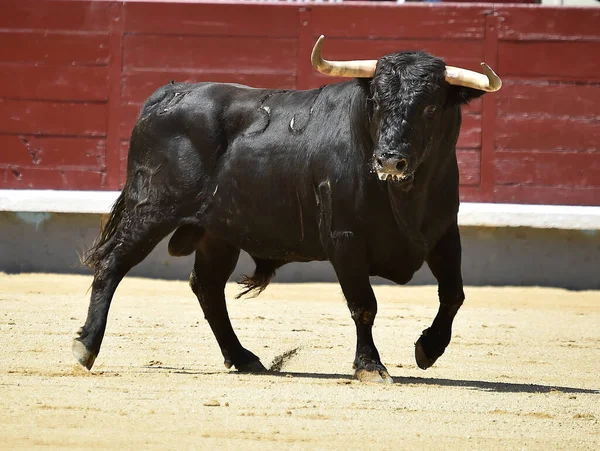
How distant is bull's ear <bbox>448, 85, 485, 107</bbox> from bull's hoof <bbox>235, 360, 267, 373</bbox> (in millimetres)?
1483

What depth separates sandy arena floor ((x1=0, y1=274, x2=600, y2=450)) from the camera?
4.19 metres

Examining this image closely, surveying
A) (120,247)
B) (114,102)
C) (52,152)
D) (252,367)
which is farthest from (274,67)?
(252,367)

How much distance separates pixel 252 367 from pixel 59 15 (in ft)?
17.1

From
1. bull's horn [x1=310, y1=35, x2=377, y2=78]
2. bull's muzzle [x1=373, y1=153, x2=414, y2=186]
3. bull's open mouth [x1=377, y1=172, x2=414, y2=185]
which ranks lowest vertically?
bull's open mouth [x1=377, y1=172, x2=414, y2=185]

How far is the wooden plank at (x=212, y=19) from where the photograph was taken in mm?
10320

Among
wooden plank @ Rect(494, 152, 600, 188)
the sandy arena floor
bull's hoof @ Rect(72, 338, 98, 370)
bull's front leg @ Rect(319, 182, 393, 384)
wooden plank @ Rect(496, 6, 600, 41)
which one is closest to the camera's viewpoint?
the sandy arena floor

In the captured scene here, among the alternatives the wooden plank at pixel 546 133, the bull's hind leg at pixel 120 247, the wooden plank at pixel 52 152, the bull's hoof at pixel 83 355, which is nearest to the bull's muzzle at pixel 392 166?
the bull's hind leg at pixel 120 247

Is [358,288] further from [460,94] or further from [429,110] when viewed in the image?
[460,94]

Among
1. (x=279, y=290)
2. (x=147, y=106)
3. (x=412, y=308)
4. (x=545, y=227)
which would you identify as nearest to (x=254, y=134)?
(x=147, y=106)

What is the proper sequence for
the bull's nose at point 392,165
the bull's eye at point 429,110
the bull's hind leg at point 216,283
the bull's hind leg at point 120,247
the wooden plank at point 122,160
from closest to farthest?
the bull's nose at point 392,165 → the bull's eye at point 429,110 → the bull's hind leg at point 120,247 → the bull's hind leg at point 216,283 → the wooden plank at point 122,160

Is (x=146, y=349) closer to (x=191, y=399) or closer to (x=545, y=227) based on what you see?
(x=191, y=399)

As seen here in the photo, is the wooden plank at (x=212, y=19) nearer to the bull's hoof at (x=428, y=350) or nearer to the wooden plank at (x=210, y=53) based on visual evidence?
the wooden plank at (x=210, y=53)

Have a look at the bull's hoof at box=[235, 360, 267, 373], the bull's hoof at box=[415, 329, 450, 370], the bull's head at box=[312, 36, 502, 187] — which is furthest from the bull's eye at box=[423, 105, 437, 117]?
the bull's hoof at box=[235, 360, 267, 373]

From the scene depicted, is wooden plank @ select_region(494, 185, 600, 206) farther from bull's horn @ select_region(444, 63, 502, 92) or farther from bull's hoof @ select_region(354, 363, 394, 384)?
bull's hoof @ select_region(354, 363, 394, 384)
